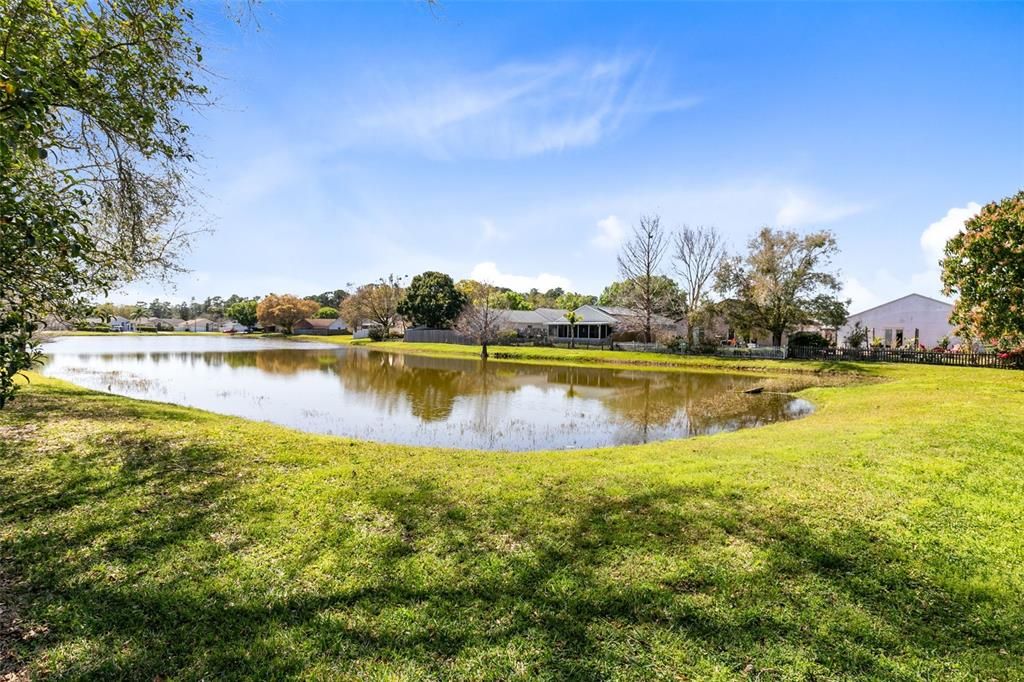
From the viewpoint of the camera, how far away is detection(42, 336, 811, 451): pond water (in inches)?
467

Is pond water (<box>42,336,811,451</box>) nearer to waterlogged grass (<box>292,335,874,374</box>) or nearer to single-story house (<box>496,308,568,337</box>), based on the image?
waterlogged grass (<box>292,335,874,374</box>)

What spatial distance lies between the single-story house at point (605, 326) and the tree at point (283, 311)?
177 feet

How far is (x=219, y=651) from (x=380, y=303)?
7109cm

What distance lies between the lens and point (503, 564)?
396 centimetres

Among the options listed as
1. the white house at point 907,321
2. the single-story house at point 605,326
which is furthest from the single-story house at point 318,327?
the white house at point 907,321

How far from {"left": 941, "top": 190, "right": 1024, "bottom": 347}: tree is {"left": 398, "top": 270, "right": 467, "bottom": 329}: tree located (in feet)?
164

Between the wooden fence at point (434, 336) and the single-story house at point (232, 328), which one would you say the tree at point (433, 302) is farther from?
the single-story house at point (232, 328)

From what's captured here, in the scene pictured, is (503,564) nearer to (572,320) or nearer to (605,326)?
A: (572,320)

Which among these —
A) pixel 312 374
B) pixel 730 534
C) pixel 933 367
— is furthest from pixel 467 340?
pixel 730 534

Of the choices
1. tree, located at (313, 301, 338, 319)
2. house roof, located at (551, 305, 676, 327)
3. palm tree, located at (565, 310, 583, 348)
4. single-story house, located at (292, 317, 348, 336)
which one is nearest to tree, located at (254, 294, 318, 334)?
single-story house, located at (292, 317, 348, 336)

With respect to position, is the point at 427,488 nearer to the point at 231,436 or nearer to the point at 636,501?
the point at 636,501

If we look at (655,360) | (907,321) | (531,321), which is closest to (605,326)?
(531,321)

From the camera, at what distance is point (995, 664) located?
9.47 ft

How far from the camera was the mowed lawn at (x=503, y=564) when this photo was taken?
295 centimetres
